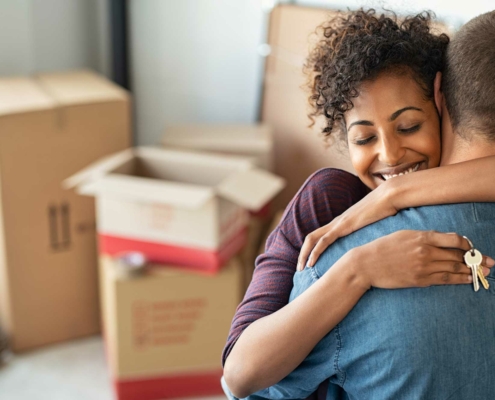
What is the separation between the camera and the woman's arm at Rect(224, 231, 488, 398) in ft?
2.70

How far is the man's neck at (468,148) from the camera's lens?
918 millimetres

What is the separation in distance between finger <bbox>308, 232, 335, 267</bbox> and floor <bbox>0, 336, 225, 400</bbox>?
1.82 metres

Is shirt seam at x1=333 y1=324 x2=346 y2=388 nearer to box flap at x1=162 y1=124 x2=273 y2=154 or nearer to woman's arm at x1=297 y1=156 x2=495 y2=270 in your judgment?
woman's arm at x1=297 y1=156 x2=495 y2=270

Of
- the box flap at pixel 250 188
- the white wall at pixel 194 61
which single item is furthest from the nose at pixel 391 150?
the white wall at pixel 194 61

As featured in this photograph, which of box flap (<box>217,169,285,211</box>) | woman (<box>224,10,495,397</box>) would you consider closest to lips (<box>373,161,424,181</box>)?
woman (<box>224,10,495,397</box>)

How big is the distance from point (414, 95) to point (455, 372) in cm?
48

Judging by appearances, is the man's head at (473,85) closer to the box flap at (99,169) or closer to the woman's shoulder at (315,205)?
the woman's shoulder at (315,205)

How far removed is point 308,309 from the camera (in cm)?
89

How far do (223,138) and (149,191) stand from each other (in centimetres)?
60

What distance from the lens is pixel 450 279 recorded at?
817mm

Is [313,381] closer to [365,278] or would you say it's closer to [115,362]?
[365,278]

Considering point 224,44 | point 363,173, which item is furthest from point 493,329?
point 224,44

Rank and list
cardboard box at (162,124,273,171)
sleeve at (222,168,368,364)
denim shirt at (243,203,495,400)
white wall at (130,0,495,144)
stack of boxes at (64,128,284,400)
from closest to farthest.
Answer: denim shirt at (243,203,495,400), sleeve at (222,168,368,364), stack of boxes at (64,128,284,400), cardboard box at (162,124,273,171), white wall at (130,0,495,144)

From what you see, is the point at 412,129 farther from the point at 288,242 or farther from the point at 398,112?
the point at 288,242
